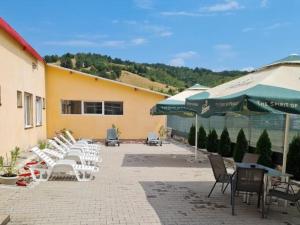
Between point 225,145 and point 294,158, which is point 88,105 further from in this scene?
point 294,158

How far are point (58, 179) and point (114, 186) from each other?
1774 mm

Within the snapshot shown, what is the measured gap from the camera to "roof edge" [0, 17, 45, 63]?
10024mm

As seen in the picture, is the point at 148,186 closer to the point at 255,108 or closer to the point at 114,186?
the point at 114,186

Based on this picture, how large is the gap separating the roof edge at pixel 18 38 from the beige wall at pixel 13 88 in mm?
159

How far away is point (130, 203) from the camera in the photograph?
654 centimetres

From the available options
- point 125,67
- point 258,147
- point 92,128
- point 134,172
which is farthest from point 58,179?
point 125,67

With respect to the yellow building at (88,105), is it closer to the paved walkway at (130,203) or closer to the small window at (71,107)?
the small window at (71,107)

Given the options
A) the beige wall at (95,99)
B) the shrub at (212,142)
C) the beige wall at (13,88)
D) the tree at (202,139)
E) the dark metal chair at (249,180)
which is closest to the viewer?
the dark metal chair at (249,180)

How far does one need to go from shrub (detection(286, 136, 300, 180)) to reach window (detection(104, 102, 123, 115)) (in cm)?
1256

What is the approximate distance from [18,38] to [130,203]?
26.9 ft

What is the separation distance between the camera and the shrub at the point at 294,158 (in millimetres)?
9227

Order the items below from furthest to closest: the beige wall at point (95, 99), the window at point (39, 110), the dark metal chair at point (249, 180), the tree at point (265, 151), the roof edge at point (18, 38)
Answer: the beige wall at point (95, 99) → the window at point (39, 110) → the tree at point (265, 151) → the roof edge at point (18, 38) → the dark metal chair at point (249, 180)

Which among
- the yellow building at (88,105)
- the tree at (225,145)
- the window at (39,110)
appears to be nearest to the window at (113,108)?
the yellow building at (88,105)

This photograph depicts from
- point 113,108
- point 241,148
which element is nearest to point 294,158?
point 241,148
